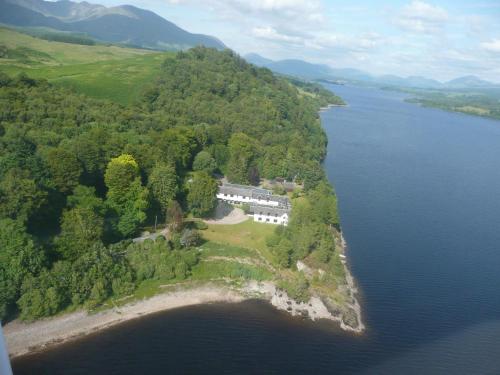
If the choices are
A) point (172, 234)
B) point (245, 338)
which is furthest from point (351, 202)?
point (245, 338)

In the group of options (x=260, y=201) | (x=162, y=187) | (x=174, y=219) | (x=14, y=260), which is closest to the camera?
(x=14, y=260)

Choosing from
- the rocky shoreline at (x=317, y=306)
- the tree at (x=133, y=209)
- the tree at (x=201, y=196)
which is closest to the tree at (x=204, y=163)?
the tree at (x=201, y=196)

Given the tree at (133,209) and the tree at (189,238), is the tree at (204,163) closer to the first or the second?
the tree at (133,209)

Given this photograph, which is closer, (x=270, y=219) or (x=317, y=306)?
(x=317, y=306)

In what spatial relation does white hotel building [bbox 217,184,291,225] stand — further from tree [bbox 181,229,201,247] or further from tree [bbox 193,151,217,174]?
tree [bbox 181,229,201,247]

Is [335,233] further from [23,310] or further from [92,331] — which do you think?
[23,310]

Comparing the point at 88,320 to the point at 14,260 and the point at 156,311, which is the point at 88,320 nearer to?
the point at 156,311

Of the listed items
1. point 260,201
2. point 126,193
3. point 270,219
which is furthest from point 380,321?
point 126,193
